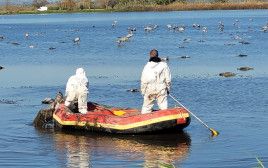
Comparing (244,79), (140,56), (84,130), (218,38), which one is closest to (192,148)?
(84,130)

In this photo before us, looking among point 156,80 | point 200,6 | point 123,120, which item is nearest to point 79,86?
point 123,120

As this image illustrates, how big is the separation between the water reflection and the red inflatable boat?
0.76 ft

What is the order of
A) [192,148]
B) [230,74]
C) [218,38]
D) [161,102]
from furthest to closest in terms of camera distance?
[218,38] < [230,74] < [161,102] < [192,148]

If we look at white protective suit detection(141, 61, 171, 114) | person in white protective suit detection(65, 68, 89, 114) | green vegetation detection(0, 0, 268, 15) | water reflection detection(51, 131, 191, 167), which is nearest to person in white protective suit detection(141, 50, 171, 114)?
white protective suit detection(141, 61, 171, 114)

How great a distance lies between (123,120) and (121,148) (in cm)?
131

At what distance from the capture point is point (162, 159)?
14.3m

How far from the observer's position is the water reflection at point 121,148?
14100 mm

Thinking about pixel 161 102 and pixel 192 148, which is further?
pixel 161 102

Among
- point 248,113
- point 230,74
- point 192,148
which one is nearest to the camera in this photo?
point 192,148

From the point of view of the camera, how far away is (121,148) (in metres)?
15.6

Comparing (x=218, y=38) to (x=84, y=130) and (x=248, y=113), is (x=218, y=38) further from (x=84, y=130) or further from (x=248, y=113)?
(x=84, y=130)

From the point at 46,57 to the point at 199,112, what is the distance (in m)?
23.1

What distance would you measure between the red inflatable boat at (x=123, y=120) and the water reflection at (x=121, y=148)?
0.23 m

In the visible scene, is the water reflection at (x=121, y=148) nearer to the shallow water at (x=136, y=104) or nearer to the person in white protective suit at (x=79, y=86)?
the shallow water at (x=136, y=104)
